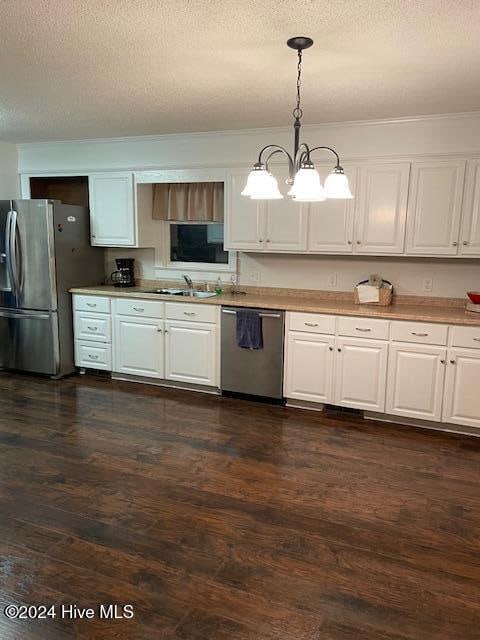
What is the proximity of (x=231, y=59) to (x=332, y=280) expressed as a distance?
2336 mm

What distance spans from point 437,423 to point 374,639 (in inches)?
89.4

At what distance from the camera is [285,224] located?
4.27 meters

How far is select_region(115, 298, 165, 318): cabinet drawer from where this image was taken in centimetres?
460

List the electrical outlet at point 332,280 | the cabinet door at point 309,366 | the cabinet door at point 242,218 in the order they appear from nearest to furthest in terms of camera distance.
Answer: the cabinet door at point 309,366 → the cabinet door at point 242,218 → the electrical outlet at point 332,280

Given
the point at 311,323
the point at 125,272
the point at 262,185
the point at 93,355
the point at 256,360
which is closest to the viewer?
the point at 262,185

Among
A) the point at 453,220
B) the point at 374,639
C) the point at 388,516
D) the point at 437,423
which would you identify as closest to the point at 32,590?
the point at 374,639

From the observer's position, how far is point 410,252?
12.8 ft

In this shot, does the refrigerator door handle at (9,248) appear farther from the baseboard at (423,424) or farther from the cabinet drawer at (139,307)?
the baseboard at (423,424)

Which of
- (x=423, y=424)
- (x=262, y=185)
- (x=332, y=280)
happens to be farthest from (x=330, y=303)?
(x=262, y=185)

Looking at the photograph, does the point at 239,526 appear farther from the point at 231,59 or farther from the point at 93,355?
the point at 93,355

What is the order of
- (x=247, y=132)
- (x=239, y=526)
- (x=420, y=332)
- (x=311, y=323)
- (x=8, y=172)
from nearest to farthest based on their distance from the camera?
(x=239, y=526), (x=420, y=332), (x=311, y=323), (x=247, y=132), (x=8, y=172)

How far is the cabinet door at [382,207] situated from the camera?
3.88m

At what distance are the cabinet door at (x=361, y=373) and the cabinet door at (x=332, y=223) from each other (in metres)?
0.85

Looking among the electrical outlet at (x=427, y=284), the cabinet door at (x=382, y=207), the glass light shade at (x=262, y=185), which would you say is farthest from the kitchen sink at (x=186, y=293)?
the glass light shade at (x=262, y=185)
